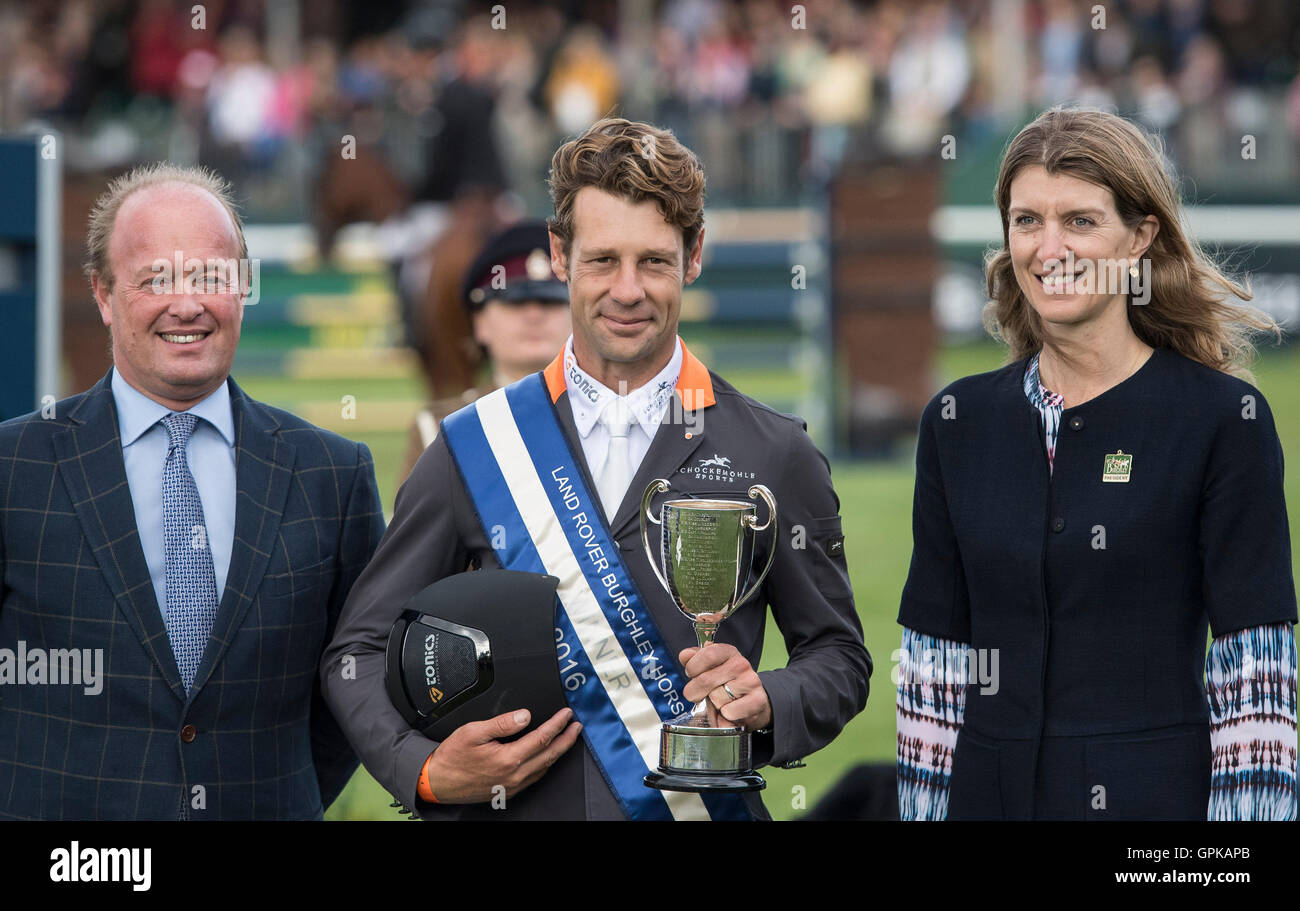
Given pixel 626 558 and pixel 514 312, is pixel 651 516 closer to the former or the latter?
pixel 626 558

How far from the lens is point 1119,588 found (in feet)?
8.57

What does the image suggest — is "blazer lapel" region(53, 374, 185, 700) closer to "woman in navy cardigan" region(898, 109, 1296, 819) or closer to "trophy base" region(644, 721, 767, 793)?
"trophy base" region(644, 721, 767, 793)

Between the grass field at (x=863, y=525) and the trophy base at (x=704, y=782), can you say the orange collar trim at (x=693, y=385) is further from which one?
the grass field at (x=863, y=525)

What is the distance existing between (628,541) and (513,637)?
284mm

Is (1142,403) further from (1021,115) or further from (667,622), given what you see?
(1021,115)


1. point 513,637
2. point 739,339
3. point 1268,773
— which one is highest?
point 739,339

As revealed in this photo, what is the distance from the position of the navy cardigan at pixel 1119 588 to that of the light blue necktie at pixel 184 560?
123cm

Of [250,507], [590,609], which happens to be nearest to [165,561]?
[250,507]

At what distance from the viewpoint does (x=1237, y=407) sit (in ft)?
8.64

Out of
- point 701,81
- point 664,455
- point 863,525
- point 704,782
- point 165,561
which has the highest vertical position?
point 701,81

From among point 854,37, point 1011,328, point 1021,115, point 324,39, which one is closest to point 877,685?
point 1011,328

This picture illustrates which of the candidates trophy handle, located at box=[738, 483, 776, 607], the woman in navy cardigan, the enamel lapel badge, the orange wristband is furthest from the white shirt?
the enamel lapel badge

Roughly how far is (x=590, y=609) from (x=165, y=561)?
27.8 inches

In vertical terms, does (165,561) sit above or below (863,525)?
below
